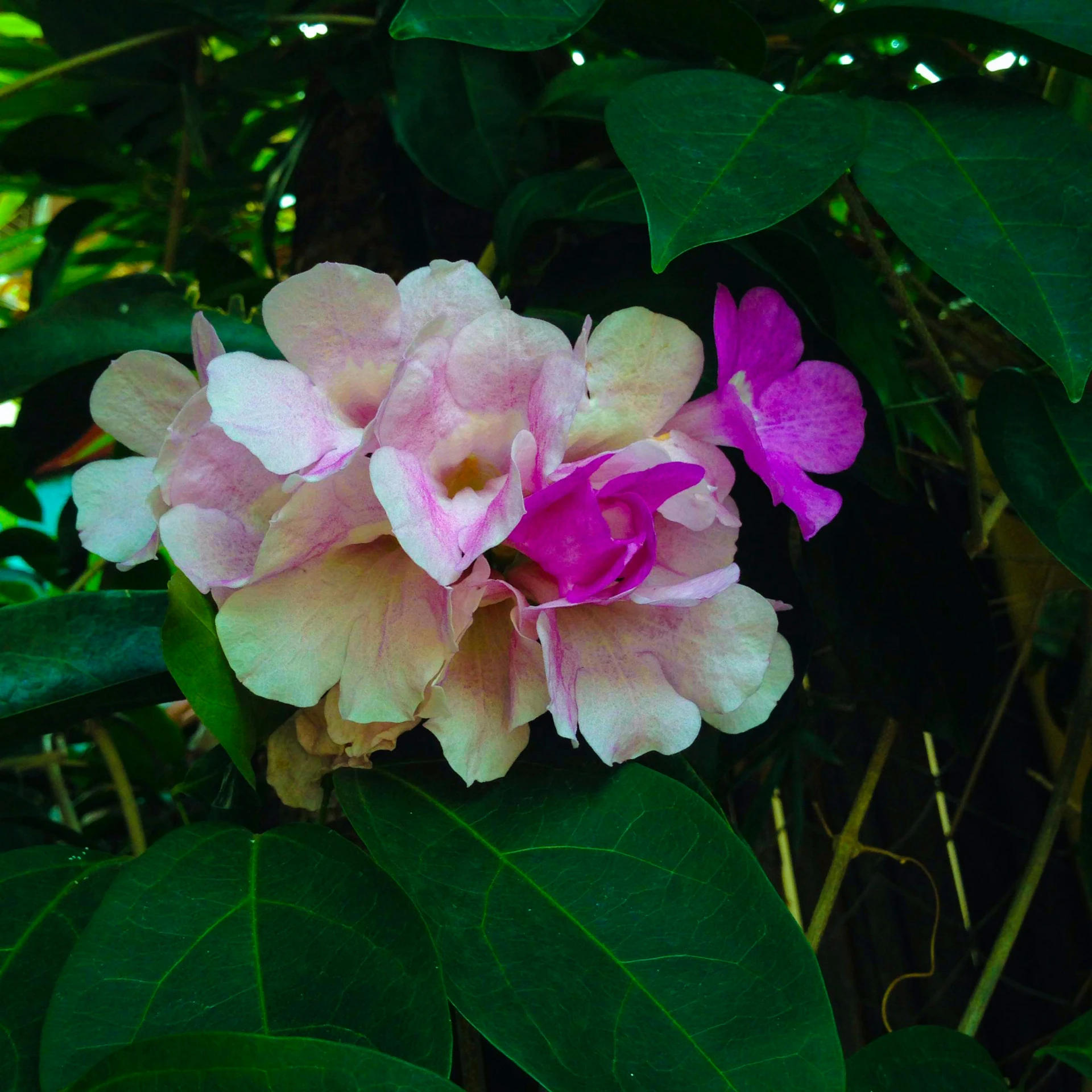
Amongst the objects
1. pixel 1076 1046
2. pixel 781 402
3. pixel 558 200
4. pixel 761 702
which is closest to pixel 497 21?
pixel 558 200

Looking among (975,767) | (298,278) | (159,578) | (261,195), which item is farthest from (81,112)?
(975,767)

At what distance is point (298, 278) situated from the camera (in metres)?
0.37

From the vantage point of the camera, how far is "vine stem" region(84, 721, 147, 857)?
0.48 m

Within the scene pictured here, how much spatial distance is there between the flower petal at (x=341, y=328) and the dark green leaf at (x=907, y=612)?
0.29 m

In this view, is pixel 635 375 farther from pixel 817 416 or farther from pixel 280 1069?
pixel 280 1069

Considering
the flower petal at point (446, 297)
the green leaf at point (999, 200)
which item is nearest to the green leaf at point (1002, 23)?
the green leaf at point (999, 200)

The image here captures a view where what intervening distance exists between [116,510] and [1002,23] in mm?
463

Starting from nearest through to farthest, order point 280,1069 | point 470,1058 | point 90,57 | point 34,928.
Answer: point 280,1069, point 34,928, point 470,1058, point 90,57

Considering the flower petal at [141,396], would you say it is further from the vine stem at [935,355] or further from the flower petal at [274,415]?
the vine stem at [935,355]

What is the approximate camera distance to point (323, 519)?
0.35 m

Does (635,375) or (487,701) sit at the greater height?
(635,375)

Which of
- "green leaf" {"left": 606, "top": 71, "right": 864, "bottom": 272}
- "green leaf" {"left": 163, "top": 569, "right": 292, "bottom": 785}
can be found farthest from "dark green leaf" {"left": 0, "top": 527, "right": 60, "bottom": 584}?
"green leaf" {"left": 606, "top": 71, "right": 864, "bottom": 272}

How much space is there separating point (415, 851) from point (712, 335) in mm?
281

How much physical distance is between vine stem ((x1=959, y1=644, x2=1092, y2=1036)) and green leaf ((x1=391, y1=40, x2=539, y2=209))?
49 centimetres
